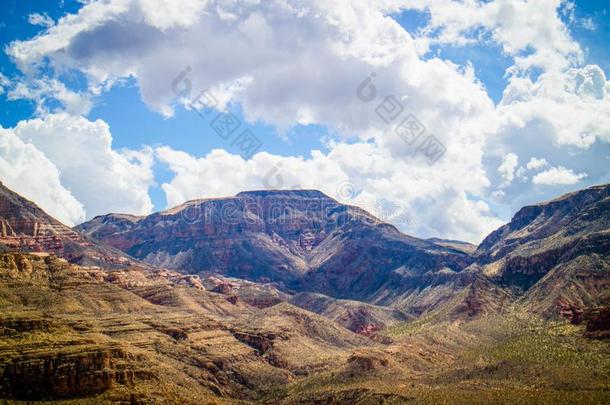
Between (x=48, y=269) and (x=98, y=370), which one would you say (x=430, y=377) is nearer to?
(x=98, y=370)

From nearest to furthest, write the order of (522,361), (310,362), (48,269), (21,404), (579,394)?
(21,404) → (579,394) → (522,361) → (310,362) → (48,269)

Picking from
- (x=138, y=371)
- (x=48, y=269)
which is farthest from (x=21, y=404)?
(x=48, y=269)

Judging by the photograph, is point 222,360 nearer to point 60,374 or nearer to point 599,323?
point 60,374

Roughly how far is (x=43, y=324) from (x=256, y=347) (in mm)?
70852

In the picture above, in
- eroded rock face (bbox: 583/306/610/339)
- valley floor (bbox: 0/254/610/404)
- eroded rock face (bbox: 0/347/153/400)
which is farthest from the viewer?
eroded rock face (bbox: 583/306/610/339)

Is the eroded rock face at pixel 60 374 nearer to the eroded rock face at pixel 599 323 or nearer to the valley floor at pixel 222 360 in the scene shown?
the valley floor at pixel 222 360

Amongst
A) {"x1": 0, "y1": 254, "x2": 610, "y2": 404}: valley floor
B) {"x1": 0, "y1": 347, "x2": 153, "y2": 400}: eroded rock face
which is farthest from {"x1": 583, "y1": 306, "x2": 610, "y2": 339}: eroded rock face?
{"x1": 0, "y1": 347, "x2": 153, "y2": 400}: eroded rock face

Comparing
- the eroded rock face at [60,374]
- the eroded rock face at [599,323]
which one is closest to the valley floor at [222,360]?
the eroded rock face at [60,374]

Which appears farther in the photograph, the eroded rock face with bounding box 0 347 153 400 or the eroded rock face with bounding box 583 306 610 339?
the eroded rock face with bounding box 583 306 610 339

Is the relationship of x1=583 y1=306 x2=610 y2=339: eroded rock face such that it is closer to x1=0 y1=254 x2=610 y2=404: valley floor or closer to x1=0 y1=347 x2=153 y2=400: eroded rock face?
x1=0 y1=254 x2=610 y2=404: valley floor

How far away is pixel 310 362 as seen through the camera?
179875mm

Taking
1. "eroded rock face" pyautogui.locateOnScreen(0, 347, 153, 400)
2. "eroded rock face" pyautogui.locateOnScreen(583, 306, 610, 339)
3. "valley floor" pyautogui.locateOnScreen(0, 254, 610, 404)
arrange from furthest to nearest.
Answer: "eroded rock face" pyautogui.locateOnScreen(583, 306, 610, 339)
"valley floor" pyautogui.locateOnScreen(0, 254, 610, 404)
"eroded rock face" pyautogui.locateOnScreen(0, 347, 153, 400)

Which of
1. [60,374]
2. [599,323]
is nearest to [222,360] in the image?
[60,374]

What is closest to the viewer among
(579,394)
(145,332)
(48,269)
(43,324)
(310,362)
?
(579,394)
